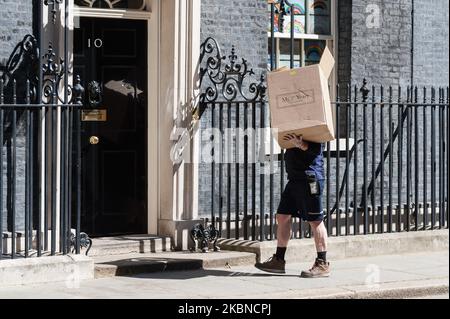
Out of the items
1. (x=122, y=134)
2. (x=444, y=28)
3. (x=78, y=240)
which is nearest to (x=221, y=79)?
(x=122, y=134)

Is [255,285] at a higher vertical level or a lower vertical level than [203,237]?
lower

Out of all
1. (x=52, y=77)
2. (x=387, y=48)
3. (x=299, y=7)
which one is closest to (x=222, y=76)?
(x=299, y=7)

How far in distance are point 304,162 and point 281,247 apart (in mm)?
850

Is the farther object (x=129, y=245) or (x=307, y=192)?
(x=129, y=245)

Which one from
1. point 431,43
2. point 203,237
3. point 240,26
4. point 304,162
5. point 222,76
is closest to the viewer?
point 304,162

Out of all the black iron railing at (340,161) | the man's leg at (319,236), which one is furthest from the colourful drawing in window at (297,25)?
the man's leg at (319,236)

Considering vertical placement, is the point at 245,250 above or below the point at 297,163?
below

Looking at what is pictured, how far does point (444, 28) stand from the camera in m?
13.8

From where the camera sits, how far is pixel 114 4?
11.5 metres

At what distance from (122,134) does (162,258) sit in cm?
146

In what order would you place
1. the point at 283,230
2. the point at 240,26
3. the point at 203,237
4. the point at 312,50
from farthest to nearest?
the point at 312,50 < the point at 240,26 < the point at 203,237 < the point at 283,230

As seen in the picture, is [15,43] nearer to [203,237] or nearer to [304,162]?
[203,237]

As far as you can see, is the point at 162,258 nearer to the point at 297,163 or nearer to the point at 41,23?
the point at 297,163

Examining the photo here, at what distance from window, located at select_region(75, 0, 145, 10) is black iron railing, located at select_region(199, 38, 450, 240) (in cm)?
82
